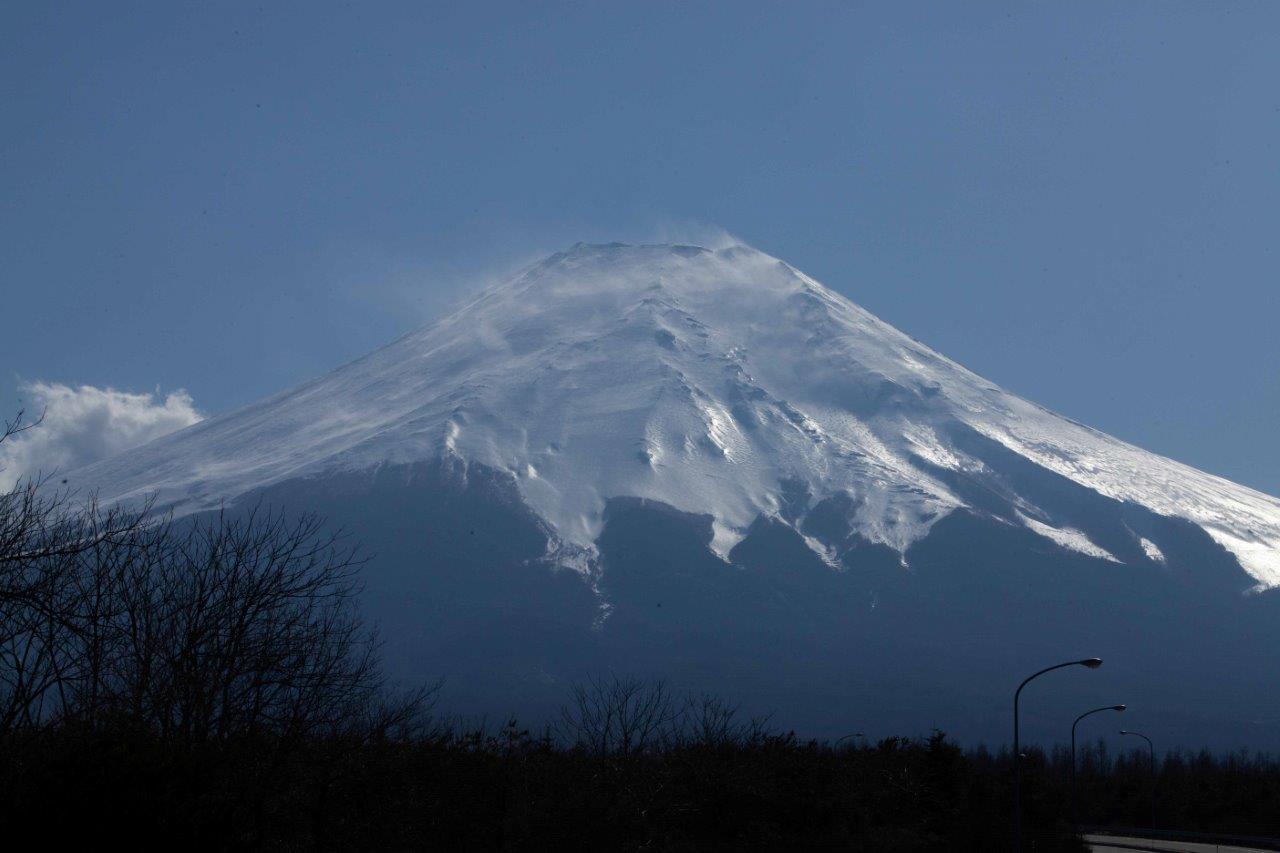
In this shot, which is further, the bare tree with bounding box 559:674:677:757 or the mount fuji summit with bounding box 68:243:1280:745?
the mount fuji summit with bounding box 68:243:1280:745

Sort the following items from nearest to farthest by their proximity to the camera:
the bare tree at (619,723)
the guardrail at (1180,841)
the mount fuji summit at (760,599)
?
the bare tree at (619,723) < the guardrail at (1180,841) < the mount fuji summit at (760,599)

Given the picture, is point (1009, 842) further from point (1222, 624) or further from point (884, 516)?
point (1222, 624)

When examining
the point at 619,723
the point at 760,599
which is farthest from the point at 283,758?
the point at 760,599

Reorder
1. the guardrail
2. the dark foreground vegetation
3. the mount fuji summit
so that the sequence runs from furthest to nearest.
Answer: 1. the mount fuji summit
2. the guardrail
3. the dark foreground vegetation

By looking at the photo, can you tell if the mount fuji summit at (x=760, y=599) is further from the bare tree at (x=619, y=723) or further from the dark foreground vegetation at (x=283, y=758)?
the dark foreground vegetation at (x=283, y=758)

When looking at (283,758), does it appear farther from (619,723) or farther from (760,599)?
(760,599)

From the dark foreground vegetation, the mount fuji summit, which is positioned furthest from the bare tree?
the mount fuji summit

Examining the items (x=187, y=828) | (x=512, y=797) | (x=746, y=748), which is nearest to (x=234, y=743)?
(x=187, y=828)

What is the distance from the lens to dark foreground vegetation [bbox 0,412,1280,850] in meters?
16.2

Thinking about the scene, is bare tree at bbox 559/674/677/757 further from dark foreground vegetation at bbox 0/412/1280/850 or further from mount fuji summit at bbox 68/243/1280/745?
mount fuji summit at bbox 68/243/1280/745

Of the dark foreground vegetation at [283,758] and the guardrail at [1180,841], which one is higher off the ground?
the dark foreground vegetation at [283,758]

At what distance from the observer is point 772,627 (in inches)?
7210

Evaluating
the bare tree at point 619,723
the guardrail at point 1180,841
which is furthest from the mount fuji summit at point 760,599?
the guardrail at point 1180,841

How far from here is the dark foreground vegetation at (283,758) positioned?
16.2 meters
